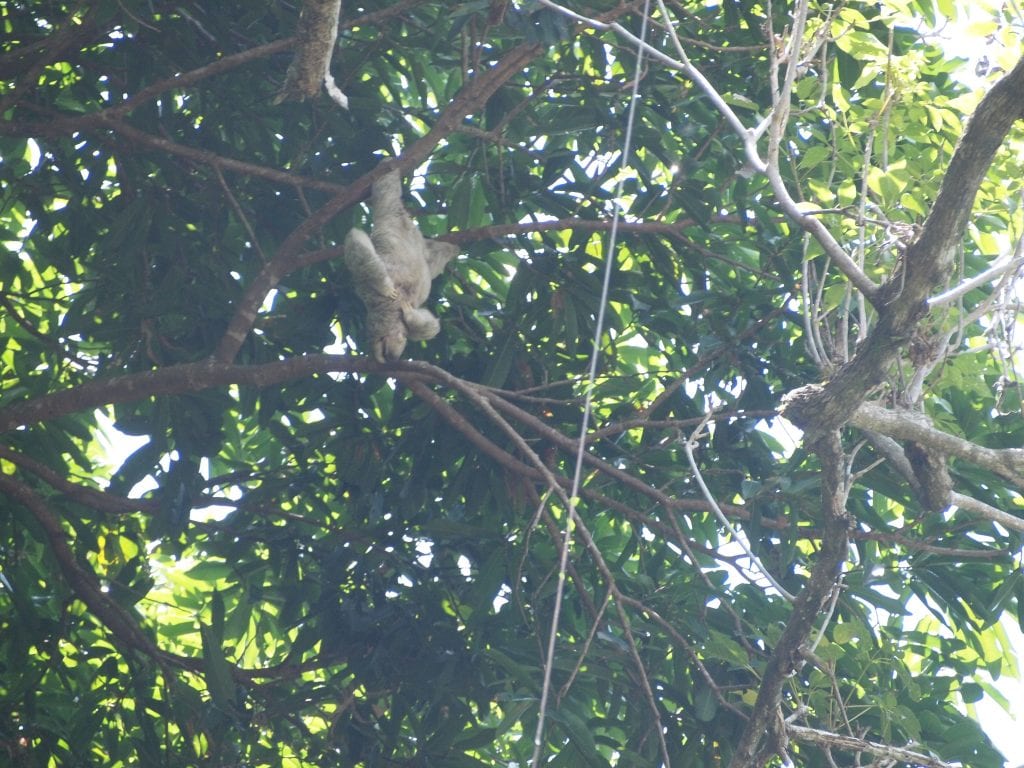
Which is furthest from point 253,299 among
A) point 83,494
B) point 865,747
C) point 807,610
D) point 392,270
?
point 865,747

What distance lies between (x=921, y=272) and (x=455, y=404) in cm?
242

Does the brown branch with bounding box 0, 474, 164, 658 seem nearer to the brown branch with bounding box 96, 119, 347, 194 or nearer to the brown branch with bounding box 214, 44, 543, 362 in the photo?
the brown branch with bounding box 214, 44, 543, 362

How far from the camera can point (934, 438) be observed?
3420 mm

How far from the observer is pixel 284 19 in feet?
16.1

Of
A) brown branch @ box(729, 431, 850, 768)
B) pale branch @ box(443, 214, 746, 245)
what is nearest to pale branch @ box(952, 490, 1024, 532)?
brown branch @ box(729, 431, 850, 768)

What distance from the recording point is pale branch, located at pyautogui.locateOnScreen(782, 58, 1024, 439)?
300 centimetres

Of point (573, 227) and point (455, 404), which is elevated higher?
point (573, 227)

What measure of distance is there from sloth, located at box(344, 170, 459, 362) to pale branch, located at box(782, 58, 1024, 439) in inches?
66.8

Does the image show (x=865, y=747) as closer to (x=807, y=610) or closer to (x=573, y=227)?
(x=807, y=610)

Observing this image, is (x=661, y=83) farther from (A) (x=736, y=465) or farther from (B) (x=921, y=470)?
(B) (x=921, y=470)

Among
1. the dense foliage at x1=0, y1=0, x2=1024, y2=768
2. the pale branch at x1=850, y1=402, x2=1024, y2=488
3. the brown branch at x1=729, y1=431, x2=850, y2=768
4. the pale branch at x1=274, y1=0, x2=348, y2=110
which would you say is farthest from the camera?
the dense foliage at x1=0, y1=0, x2=1024, y2=768

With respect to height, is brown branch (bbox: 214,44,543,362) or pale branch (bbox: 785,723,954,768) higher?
brown branch (bbox: 214,44,543,362)

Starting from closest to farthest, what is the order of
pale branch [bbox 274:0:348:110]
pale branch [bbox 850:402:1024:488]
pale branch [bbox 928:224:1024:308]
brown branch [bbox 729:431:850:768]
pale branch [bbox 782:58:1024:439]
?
pale branch [bbox 782:58:1024:439], pale branch [bbox 928:224:1024:308], pale branch [bbox 850:402:1024:488], brown branch [bbox 729:431:850:768], pale branch [bbox 274:0:348:110]

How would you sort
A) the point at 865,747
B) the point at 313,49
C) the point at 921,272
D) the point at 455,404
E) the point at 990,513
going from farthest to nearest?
the point at 455,404 → the point at 313,49 → the point at 990,513 → the point at 865,747 → the point at 921,272
